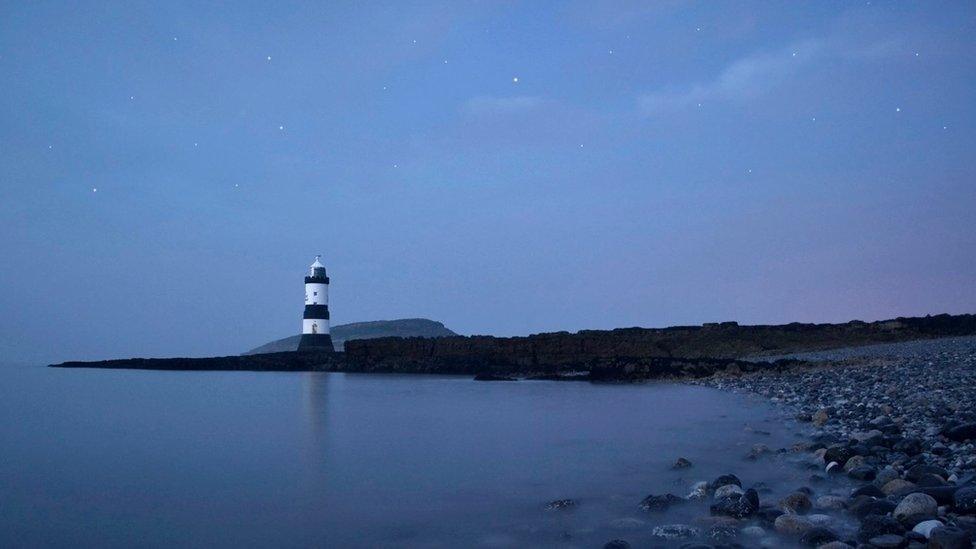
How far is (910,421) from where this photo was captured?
8.34 metres

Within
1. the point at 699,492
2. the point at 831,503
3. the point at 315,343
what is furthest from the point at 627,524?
the point at 315,343

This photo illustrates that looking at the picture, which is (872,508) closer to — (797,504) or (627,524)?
(797,504)

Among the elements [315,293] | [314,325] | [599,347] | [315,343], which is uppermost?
[315,293]

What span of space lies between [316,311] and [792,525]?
1709 inches

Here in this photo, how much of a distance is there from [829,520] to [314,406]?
14.7 meters

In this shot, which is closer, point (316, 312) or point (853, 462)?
point (853, 462)

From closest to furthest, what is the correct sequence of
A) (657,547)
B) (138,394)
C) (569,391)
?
(657,547), (569,391), (138,394)

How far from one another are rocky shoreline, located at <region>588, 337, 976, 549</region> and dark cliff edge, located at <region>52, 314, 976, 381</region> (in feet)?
60.2

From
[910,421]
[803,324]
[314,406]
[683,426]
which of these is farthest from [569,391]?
[803,324]

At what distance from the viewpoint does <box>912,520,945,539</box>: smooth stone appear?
13.2 feet


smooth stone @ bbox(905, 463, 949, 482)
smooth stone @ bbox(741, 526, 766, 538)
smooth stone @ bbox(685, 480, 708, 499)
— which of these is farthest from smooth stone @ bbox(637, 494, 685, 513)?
smooth stone @ bbox(905, 463, 949, 482)

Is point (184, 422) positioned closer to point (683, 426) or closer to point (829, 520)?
point (683, 426)

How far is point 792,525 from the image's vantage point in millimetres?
4555

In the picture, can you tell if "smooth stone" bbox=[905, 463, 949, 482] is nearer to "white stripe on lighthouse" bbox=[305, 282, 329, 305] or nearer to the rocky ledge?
the rocky ledge
